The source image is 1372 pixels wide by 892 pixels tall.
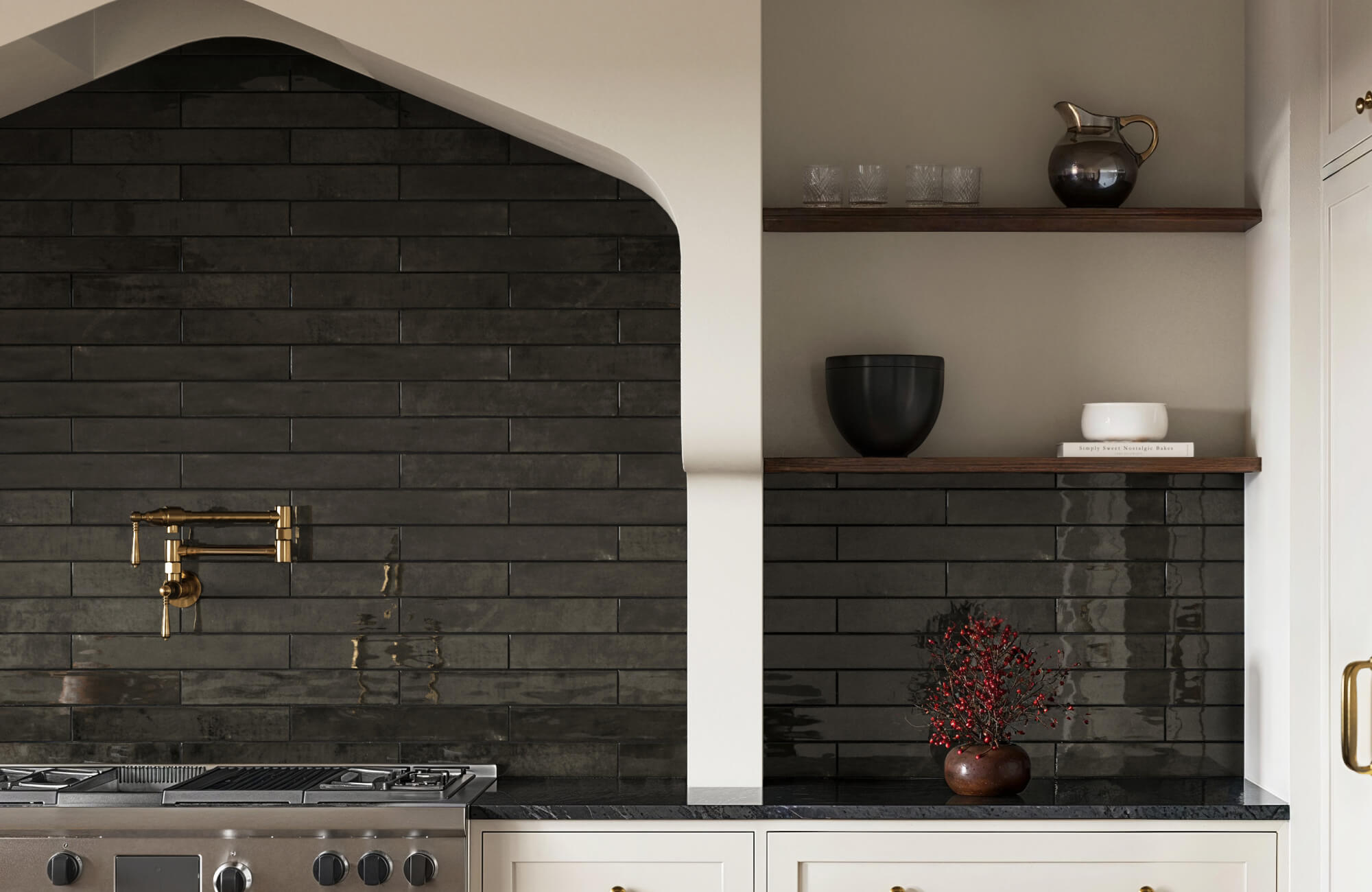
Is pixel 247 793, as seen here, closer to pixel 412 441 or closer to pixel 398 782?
pixel 398 782

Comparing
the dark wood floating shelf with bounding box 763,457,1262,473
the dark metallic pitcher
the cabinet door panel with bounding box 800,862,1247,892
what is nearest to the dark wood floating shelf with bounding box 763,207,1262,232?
the dark metallic pitcher

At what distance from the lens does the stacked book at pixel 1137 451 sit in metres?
2.80

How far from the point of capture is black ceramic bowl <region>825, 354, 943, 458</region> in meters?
2.82

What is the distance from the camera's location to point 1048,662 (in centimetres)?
299

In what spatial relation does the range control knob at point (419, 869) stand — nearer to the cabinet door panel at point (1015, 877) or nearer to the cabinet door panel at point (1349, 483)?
the cabinet door panel at point (1015, 877)

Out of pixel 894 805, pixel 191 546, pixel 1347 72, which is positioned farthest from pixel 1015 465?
pixel 191 546

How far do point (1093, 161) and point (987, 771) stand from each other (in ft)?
4.82

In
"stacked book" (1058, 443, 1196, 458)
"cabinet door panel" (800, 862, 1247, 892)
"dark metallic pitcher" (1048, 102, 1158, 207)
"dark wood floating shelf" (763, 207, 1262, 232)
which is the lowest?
"cabinet door panel" (800, 862, 1247, 892)

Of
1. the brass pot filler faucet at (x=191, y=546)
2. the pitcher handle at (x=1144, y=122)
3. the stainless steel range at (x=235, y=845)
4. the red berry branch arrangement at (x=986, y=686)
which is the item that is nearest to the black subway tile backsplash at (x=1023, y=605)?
the red berry branch arrangement at (x=986, y=686)

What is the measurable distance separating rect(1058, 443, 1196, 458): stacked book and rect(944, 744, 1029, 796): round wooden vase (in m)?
0.72

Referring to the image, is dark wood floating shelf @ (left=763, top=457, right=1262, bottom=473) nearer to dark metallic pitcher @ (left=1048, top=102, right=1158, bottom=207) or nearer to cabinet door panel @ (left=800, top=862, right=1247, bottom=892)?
dark metallic pitcher @ (left=1048, top=102, right=1158, bottom=207)

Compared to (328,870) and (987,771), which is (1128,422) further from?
(328,870)

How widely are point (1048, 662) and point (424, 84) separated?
2.08 meters

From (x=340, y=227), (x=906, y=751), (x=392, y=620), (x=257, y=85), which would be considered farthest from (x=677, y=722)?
(x=257, y=85)
